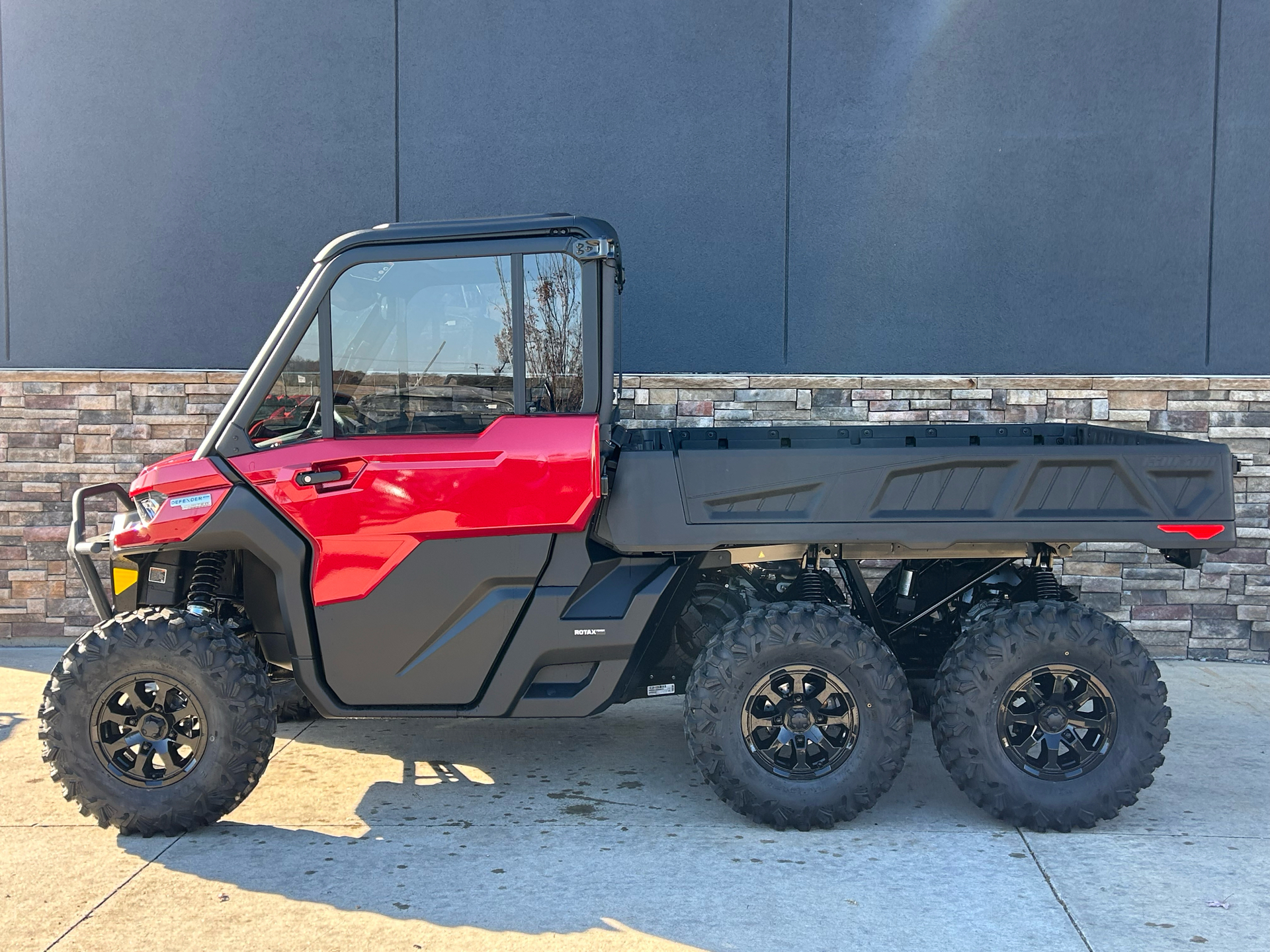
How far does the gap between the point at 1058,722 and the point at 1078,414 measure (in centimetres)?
338

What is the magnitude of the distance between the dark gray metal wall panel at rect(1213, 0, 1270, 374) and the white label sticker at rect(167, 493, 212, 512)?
21.4 ft

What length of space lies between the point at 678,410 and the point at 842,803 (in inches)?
134

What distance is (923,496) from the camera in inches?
175

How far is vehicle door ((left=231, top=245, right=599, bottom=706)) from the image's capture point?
173 inches

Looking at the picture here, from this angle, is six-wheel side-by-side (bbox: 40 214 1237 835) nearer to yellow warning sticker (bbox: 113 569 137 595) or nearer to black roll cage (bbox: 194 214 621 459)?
black roll cage (bbox: 194 214 621 459)

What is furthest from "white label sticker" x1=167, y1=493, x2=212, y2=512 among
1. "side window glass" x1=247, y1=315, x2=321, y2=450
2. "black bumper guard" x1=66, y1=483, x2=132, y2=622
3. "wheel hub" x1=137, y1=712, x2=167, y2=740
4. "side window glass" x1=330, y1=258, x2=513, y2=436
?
"wheel hub" x1=137, y1=712, x2=167, y2=740

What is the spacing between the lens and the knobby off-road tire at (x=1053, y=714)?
14.4 feet

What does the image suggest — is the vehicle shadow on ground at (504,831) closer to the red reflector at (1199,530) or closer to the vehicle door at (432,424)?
the vehicle door at (432,424)

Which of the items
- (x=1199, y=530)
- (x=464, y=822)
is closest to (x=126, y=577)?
(x=464, y=822)

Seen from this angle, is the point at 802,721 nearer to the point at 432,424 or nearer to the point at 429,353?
the point at 432,424

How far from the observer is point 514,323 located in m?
4.39

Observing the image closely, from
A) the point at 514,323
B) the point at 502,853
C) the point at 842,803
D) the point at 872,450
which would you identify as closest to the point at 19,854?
the point at 502,853

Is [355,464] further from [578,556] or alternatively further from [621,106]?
[621,106]

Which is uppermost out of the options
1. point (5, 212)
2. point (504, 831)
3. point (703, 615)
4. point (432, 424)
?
point (5, 212)
